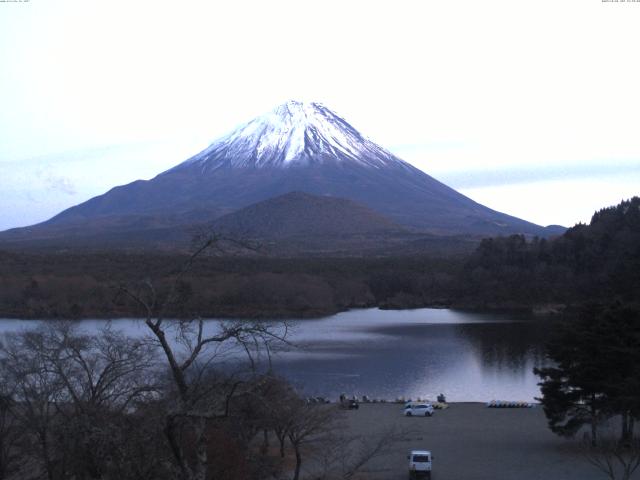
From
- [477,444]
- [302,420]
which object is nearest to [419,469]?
[302,420]

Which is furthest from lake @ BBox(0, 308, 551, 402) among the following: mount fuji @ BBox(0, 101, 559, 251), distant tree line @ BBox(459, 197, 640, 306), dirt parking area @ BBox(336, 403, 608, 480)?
mount fuji @ BBox(0, 101, 559, 251)

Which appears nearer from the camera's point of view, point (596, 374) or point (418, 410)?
point (596, 374)

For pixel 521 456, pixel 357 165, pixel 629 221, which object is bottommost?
pixel 521 456

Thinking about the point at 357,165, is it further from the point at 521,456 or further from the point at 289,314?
the point at 521,456

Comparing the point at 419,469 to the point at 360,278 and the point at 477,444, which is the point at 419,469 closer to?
the point at 477,444

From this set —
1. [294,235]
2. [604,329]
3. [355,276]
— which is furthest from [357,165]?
[604,329]

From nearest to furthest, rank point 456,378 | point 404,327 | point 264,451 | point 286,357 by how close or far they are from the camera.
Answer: point 264,451 < point 456,378 < point 286,357 < point 404,327

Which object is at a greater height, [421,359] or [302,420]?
[302,420]
